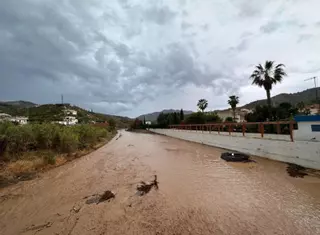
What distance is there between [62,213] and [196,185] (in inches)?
166

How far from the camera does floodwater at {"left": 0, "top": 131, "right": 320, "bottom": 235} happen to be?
4.27 meters

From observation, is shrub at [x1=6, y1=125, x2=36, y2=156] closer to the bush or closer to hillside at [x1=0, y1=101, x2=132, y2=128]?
the bush

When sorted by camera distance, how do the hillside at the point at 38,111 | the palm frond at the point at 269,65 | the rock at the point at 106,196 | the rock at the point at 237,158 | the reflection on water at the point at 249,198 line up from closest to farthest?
the reflection on water at the point at 249,198 → the rock at the point at 106,196 → the rock at the point at 237,158 → the palm frond at the point at 269,65 → the hillside at the point at 38,111

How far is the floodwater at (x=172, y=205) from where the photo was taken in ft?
14.0

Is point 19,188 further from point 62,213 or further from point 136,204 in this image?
point 136,204

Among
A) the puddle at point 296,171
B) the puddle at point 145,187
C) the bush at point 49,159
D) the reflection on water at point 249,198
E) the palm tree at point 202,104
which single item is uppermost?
the palm tree at point 202,104

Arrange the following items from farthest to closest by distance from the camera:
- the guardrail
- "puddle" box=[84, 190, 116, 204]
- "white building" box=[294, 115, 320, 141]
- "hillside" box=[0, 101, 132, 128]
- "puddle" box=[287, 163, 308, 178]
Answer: "hillside" box=[0, 101, 132, 128], the guardrail, "white building" box=[294, 115, 320, 141], "puddle" box=[287, 163, 308, 178], "puddle" box=[84, 190, 116, 204]

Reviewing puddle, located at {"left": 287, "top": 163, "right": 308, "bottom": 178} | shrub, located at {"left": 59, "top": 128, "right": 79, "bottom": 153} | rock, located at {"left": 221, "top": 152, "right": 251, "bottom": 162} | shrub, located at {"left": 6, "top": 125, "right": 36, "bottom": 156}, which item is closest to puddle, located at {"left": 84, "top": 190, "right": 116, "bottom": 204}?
puddle, located at {"left": 287, "top": 163, "right": 308, "bottom": 178}

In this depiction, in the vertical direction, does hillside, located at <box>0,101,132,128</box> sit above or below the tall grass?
above

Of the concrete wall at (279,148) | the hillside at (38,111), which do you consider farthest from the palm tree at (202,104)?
the concrete wall at (279,148)

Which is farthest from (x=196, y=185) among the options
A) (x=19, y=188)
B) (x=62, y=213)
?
(x=19, y=188)

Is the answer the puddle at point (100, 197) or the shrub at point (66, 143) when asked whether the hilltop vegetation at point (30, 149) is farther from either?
the puddle at point (100, 197)

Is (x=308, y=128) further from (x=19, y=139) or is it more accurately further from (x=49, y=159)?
(x=19, y=139)

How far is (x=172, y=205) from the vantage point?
5516 millimetres
